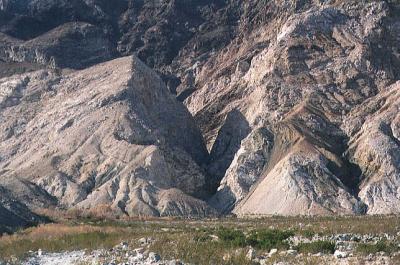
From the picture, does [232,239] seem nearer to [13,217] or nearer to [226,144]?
[13,217]

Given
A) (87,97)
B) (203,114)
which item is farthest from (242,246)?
(203,114)

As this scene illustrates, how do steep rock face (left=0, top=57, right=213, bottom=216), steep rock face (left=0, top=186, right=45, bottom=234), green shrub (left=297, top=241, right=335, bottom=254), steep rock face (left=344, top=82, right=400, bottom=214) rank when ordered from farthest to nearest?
1. steep rock face (left=344, top=82, right=400, bottom=214)
2. steep rock face (left=0, top=57, right=213, bottom=216)
3. steep rock face (left=0, top=186, right=45, bottom=234)
4. green shrub (left=297, top=241, right=335, bottom=254)

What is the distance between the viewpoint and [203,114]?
170 meters

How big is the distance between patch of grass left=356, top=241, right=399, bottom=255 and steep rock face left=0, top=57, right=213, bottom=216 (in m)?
75.5

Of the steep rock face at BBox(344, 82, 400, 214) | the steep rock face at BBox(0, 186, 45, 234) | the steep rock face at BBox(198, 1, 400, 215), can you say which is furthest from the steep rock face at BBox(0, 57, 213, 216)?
the steep rock face at BBox(0, 186, 45, 234)

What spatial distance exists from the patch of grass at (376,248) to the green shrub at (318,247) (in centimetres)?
118

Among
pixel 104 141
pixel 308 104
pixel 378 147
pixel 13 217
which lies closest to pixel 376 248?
pixel 13 217

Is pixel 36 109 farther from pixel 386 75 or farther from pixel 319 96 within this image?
pixel 386 75

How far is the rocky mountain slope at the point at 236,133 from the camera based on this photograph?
116438mm

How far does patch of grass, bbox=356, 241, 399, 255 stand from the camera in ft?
109

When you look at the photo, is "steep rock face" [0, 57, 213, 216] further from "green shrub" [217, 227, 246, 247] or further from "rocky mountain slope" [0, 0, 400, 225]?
"green shrub" [217, 227, 246, 247]

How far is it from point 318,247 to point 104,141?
98.3 m

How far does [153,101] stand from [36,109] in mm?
20534

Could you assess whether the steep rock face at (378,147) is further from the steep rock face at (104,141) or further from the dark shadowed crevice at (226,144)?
the steep rock face at (104,141)
